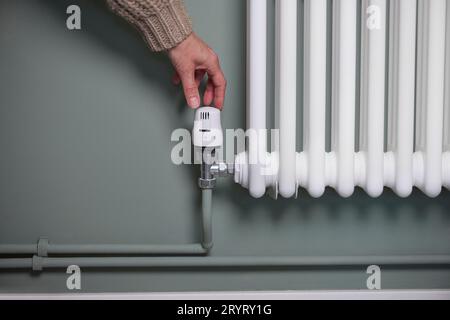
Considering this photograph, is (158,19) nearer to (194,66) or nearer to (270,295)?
(194,66)

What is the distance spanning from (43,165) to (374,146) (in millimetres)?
633

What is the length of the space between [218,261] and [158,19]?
1.60 feet

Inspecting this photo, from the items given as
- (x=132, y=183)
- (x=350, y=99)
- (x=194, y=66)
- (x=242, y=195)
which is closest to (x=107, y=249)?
(x=132, y=183)

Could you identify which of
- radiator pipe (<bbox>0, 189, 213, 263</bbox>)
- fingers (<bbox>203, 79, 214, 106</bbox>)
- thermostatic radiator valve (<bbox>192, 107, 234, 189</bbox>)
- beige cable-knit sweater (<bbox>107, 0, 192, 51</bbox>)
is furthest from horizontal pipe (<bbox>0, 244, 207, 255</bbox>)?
beige cable-knit sweater (<bbox>107, 0, 192, 51</bbox>)

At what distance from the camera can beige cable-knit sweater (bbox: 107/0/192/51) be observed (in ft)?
2.91

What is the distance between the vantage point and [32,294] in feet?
3.67

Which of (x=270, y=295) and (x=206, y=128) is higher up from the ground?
(x=206, y=128)

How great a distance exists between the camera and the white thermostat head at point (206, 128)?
0.99m

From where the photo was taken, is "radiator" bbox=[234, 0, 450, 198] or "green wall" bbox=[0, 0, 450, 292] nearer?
"radiator" bbox=[234, 0, 450, 198]

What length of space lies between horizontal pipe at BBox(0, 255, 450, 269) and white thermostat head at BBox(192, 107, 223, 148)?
26 cm

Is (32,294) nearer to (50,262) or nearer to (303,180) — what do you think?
(50,262)

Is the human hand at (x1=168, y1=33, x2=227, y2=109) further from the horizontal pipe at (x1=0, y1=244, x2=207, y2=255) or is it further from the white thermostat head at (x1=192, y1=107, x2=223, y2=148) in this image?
the horizontal pipe at (x1=0, y1=244, x2=207, y2=255)

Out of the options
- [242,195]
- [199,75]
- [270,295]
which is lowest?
[270,295]

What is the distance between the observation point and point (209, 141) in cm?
100
